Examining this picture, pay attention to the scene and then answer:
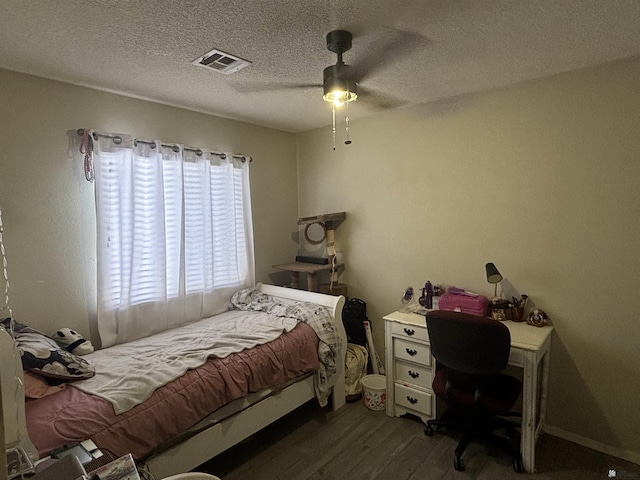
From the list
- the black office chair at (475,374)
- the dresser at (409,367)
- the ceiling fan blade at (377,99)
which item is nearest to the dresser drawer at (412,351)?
the dresser at (409,367)

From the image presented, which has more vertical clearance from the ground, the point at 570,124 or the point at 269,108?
the point at 269,108

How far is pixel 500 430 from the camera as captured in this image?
246 centimetres

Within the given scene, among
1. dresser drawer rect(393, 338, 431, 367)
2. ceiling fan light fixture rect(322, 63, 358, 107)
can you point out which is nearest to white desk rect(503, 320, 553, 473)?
dresser drawer rect(393, 338, 431, 367)

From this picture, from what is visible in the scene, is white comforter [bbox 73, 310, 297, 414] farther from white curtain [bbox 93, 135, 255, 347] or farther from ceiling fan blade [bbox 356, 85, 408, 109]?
ceiling fan blade [bbox 356, 85, 408, 109]

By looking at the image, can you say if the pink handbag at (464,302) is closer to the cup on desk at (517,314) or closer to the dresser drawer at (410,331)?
the cup on desk at (517,314)

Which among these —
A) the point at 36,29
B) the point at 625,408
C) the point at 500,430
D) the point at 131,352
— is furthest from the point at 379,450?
the point at 36,29

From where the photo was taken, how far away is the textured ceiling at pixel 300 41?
4.91ft

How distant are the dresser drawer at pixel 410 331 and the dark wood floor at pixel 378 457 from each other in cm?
63

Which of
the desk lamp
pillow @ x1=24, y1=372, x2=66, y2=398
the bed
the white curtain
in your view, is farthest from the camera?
the white curtain

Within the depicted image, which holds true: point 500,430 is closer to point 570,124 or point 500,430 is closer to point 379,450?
point 379,450

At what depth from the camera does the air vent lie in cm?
191

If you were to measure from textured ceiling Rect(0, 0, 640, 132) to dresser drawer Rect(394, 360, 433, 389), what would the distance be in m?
1.95

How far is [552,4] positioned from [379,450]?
2521 mm

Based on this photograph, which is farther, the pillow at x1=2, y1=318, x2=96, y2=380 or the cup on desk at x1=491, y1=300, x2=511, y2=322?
the cup on desk at x1=491, y1=300, x2=511, y2=322
